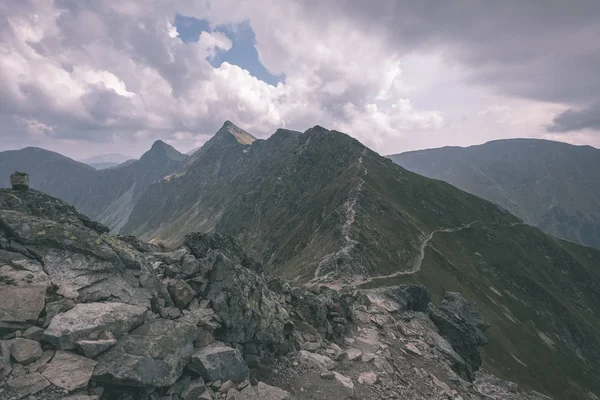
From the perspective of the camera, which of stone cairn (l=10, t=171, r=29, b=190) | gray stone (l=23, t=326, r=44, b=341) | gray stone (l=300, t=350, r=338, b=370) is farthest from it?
stone cairn (l=10, t=171, r=29, b=190)

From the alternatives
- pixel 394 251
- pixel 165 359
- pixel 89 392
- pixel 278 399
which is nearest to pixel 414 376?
pixel 278 399

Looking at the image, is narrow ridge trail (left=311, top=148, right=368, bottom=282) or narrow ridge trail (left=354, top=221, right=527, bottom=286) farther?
narrow ridge trail (left=311, top=148, right=368, bottom=282)

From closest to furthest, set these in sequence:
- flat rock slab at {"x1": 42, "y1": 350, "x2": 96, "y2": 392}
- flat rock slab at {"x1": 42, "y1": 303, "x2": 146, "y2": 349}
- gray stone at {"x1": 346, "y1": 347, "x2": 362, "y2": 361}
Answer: flat rock slab at {"x1": 42, "y1": 350, "x2": 96, "y2": 392} < flat rock slab at {"x1": 42, "y1": 303, "x2": 146, "y2": 349} < gray stone at {"x1": 346, "y1": 347, "x2": 362, "y2": 361}

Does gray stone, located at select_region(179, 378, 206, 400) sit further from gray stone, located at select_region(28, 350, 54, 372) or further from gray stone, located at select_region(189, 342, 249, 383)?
gray stone, located at select_region(28, 350, 54, 372)

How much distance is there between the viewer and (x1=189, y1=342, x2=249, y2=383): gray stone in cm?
1670

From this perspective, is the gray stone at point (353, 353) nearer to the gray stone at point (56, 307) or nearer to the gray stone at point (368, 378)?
the gray stone at point (368, 378)

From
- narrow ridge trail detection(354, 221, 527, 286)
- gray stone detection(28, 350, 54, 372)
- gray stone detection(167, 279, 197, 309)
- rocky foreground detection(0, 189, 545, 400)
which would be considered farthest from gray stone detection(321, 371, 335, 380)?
narrow ridge trail detection(354, 221, 527, 286)

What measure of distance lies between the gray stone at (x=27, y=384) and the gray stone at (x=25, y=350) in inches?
28.2

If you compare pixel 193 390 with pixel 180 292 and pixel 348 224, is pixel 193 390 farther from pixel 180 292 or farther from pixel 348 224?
pixel 348 224

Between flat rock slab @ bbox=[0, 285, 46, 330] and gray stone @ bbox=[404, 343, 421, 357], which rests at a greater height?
flat rock slab @ bbox=[0, 285, 46, 330]

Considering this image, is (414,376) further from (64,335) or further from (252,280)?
(64,335)

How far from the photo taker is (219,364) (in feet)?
56.6

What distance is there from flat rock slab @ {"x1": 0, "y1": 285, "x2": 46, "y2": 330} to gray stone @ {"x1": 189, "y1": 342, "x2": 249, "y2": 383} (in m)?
7.72

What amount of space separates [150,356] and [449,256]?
119 metres
